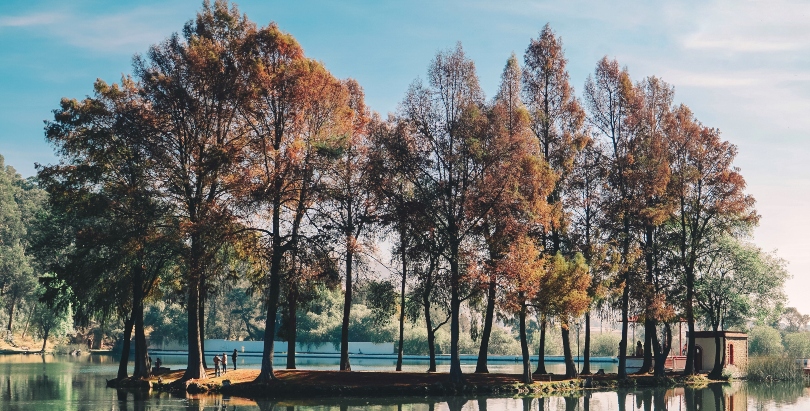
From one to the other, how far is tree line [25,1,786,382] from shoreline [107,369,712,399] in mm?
1353

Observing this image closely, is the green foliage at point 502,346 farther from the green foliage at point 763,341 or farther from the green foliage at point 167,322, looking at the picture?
the green foliage at point 167,322

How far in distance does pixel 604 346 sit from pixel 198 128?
80.3 m

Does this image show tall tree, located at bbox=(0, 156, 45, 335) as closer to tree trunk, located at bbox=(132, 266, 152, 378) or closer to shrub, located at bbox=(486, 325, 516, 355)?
tree trunk, located at bbox=(132, 266, 152, 378)

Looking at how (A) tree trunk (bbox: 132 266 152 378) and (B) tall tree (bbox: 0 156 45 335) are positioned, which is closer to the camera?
(A) tree trunk (bbox: 132 266 152 378)

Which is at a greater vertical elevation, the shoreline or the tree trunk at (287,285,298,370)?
the tree trunk at (287,285,298,370)

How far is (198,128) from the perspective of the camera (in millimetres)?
48031

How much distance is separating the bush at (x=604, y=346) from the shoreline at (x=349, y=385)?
63899 mm

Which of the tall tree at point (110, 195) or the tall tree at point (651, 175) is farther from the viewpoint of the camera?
the tall tree at point (651, 175)

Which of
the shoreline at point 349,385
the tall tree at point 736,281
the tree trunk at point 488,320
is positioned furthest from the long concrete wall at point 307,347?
the shoreline at point 349,385

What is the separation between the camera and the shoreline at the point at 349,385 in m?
43.7

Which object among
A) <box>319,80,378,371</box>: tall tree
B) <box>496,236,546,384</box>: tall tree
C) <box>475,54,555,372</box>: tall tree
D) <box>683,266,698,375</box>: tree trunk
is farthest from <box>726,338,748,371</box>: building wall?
<box>319,80,378,371</box>: tall tree

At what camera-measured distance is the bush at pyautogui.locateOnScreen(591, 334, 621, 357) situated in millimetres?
113250

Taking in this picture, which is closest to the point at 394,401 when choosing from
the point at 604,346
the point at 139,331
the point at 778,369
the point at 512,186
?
the point at 512,186

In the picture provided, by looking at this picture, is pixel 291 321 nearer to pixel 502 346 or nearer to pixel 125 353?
pixel 125 353
